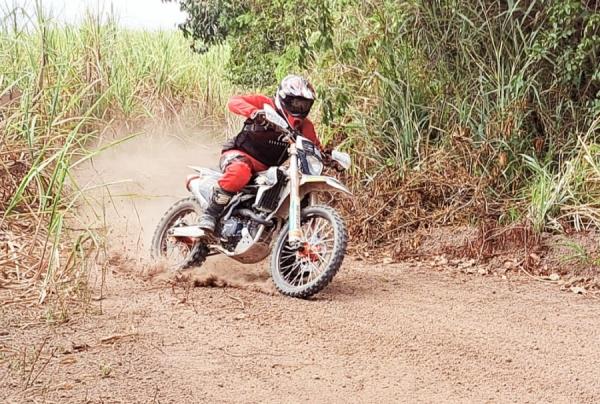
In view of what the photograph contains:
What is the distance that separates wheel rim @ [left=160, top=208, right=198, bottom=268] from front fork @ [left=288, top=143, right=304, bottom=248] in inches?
51.9

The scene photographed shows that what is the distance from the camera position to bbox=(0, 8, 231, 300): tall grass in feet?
17.6

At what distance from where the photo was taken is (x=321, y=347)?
4.83 metres

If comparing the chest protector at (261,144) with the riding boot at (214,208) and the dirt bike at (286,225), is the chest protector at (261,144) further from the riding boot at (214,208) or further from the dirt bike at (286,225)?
the riding boot at (214,208)

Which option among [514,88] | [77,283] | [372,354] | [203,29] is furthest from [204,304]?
[203,29]

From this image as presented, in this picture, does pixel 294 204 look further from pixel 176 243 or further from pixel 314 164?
pixel 176 243

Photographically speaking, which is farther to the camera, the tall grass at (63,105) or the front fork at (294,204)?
the front fork at (294,204)

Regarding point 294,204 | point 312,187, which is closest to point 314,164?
point 312,187

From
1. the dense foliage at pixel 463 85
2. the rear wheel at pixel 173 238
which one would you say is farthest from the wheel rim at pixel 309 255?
the dense foliage at pixel 463 85

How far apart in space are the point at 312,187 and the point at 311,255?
0.46m

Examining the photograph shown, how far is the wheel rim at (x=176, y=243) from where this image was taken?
7.29 m

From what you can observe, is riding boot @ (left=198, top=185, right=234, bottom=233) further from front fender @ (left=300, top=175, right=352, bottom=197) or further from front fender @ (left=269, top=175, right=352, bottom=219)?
front fender @ (left=300, top=175, right=352, bottom=197)

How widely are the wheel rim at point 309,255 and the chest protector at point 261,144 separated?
0.60 m

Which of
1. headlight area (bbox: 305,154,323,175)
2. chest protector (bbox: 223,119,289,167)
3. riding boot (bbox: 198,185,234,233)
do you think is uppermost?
chest protector (bbox: 223,119,289,167)

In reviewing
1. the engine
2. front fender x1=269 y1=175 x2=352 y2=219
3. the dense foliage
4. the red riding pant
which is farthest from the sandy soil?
the dense foliage
